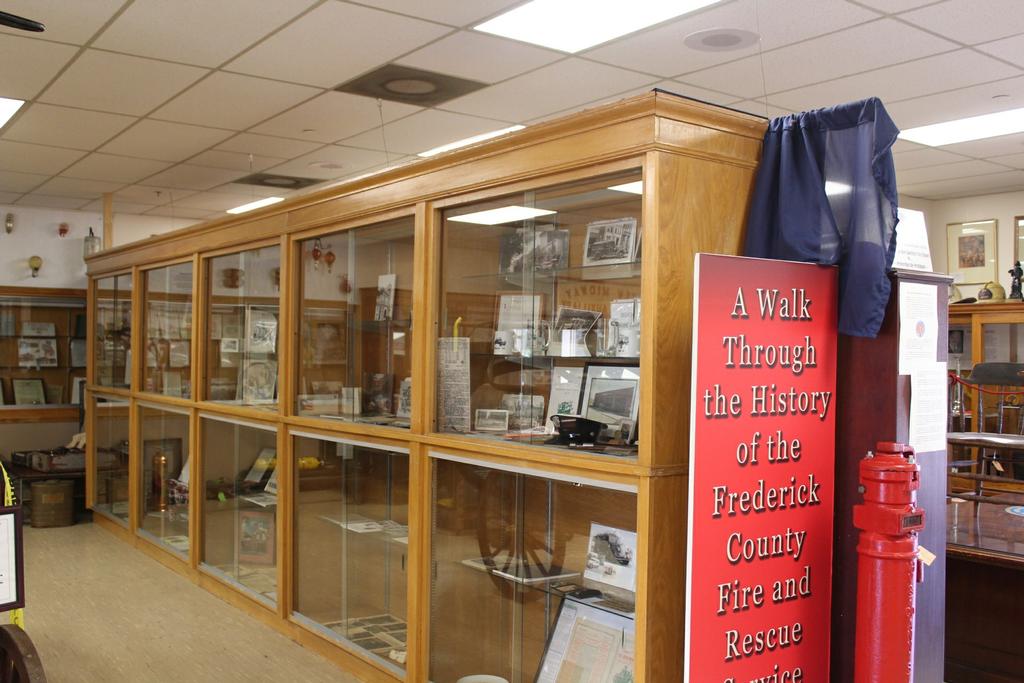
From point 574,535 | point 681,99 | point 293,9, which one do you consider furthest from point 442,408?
point 293,9

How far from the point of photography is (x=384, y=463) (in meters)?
4.09

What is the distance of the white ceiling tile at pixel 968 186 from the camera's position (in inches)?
299

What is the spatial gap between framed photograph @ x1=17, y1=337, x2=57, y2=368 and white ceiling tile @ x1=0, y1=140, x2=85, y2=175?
2043 millimetres

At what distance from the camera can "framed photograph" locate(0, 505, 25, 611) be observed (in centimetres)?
264

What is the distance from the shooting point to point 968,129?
6035 millimetres

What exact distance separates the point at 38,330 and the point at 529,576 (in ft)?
24.4

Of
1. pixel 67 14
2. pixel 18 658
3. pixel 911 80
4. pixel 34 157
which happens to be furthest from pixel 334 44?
pixel 34 157

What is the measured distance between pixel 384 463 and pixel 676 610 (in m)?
1.76

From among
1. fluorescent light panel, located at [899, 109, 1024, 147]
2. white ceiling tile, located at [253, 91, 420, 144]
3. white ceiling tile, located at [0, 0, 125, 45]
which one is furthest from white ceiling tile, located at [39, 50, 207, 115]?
fluorescent light panel, located at [899, 109, 1024, 147]

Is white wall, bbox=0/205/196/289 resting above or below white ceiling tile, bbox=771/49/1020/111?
below

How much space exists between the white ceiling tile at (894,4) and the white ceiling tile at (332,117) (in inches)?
108

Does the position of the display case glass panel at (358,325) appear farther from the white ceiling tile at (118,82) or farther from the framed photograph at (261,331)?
the white ceiling tile at (118,82)

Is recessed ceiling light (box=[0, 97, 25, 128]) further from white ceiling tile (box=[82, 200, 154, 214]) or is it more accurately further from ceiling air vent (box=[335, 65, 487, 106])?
white ceiling tile (box=[82, 200, 154, 214])

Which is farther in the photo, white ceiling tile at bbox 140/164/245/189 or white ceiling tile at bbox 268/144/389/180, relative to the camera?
white ceiling tile at bbox 140/164/245/189
